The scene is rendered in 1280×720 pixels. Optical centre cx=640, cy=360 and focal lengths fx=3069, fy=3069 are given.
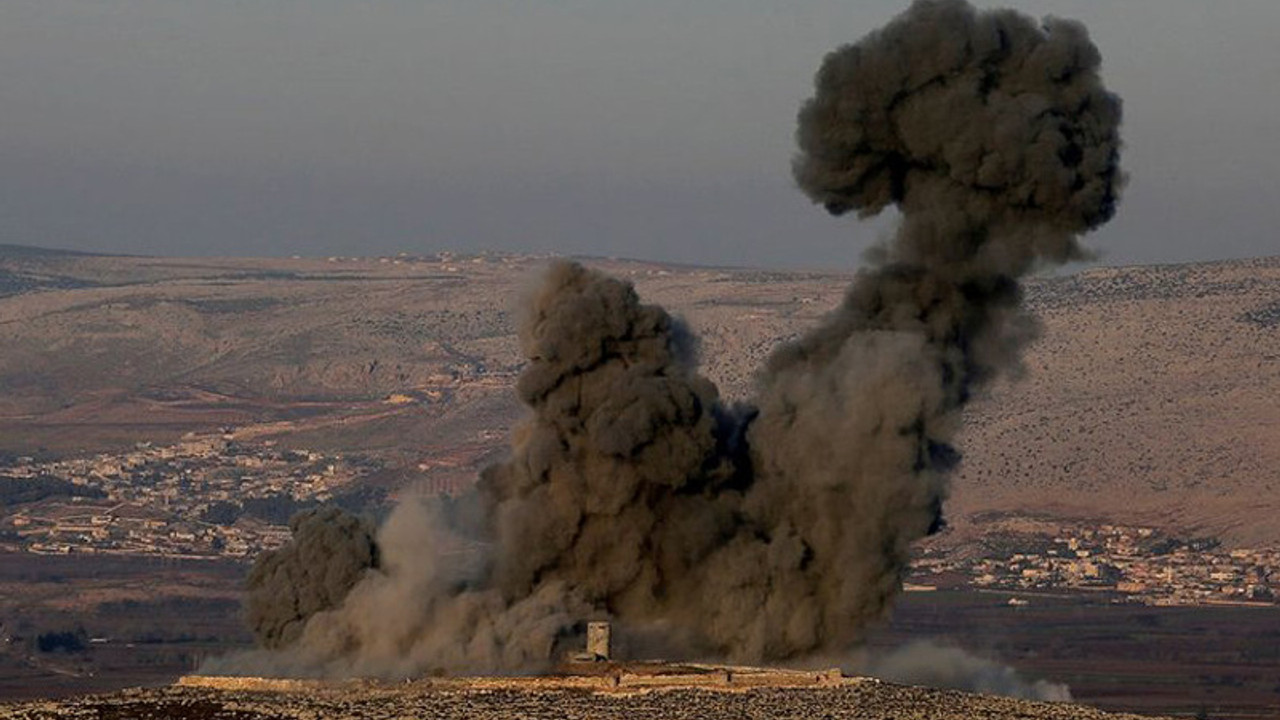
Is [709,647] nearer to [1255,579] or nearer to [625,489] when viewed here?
[625,489]

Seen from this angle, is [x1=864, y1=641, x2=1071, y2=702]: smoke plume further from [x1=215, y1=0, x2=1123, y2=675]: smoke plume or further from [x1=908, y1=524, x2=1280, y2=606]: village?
[x1=908, y1=524, x2=1280, y2=606]: village

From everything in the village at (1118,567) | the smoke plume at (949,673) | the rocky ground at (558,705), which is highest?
the rocky ground at (558,705)

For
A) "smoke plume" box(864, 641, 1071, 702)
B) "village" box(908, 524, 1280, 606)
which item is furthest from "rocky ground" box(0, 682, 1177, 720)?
"village" box(908, 524, 1280, 606)

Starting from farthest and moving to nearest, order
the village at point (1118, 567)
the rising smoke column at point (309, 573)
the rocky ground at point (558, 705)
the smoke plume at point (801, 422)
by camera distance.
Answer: the village at point (1118, 567)
the rising smoke column at point (309, 573)
the smoke plume at point (801, 422)
the rocky ground at point (558, 705)

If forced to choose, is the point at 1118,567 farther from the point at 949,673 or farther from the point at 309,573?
the point at 309,573

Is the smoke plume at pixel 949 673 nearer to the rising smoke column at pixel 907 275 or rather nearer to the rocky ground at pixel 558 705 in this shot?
the rising smoke column at pixel 907 275

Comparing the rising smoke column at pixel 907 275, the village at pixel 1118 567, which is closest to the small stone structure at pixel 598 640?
the rising smoke column at pixel 907 275

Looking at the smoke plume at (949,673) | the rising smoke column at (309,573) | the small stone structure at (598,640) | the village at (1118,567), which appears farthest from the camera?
the village at (1118,567)

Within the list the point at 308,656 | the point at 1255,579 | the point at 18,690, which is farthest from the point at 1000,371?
the point at 1255,579
